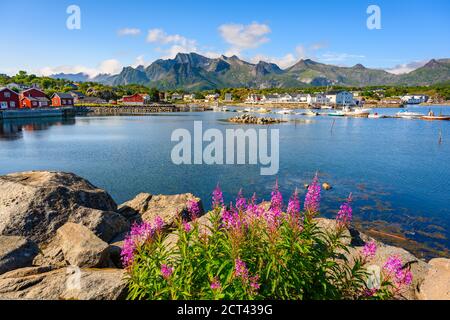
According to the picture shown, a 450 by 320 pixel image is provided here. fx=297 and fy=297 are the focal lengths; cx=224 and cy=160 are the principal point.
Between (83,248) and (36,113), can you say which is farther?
(36,113)

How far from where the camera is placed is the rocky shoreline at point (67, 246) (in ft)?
23.4

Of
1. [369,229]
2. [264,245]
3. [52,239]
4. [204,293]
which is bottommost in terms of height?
[369,229]

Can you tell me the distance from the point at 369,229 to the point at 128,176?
84.5 ft

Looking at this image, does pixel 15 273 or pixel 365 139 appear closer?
pixel 15 273

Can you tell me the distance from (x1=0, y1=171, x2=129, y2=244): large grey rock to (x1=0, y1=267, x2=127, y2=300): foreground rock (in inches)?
177

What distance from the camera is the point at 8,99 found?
111 m

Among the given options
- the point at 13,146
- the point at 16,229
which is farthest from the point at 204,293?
the point at 13,146

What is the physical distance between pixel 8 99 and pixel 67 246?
12866 cm

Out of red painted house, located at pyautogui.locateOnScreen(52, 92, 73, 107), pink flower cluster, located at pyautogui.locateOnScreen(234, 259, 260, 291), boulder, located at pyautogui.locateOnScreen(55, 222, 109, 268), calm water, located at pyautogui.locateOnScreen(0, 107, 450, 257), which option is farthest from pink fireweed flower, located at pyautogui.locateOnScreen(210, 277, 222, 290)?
red painted house, located at pyautogui.locateOnScreen(52, 92, 73, 107)

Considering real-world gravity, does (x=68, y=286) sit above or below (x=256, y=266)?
below

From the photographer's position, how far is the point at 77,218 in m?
12.6

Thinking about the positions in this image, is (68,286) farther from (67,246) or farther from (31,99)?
(31,99)

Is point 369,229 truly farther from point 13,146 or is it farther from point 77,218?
point 13,146

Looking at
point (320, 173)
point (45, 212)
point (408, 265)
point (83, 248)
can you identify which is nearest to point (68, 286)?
point (83, 248)
